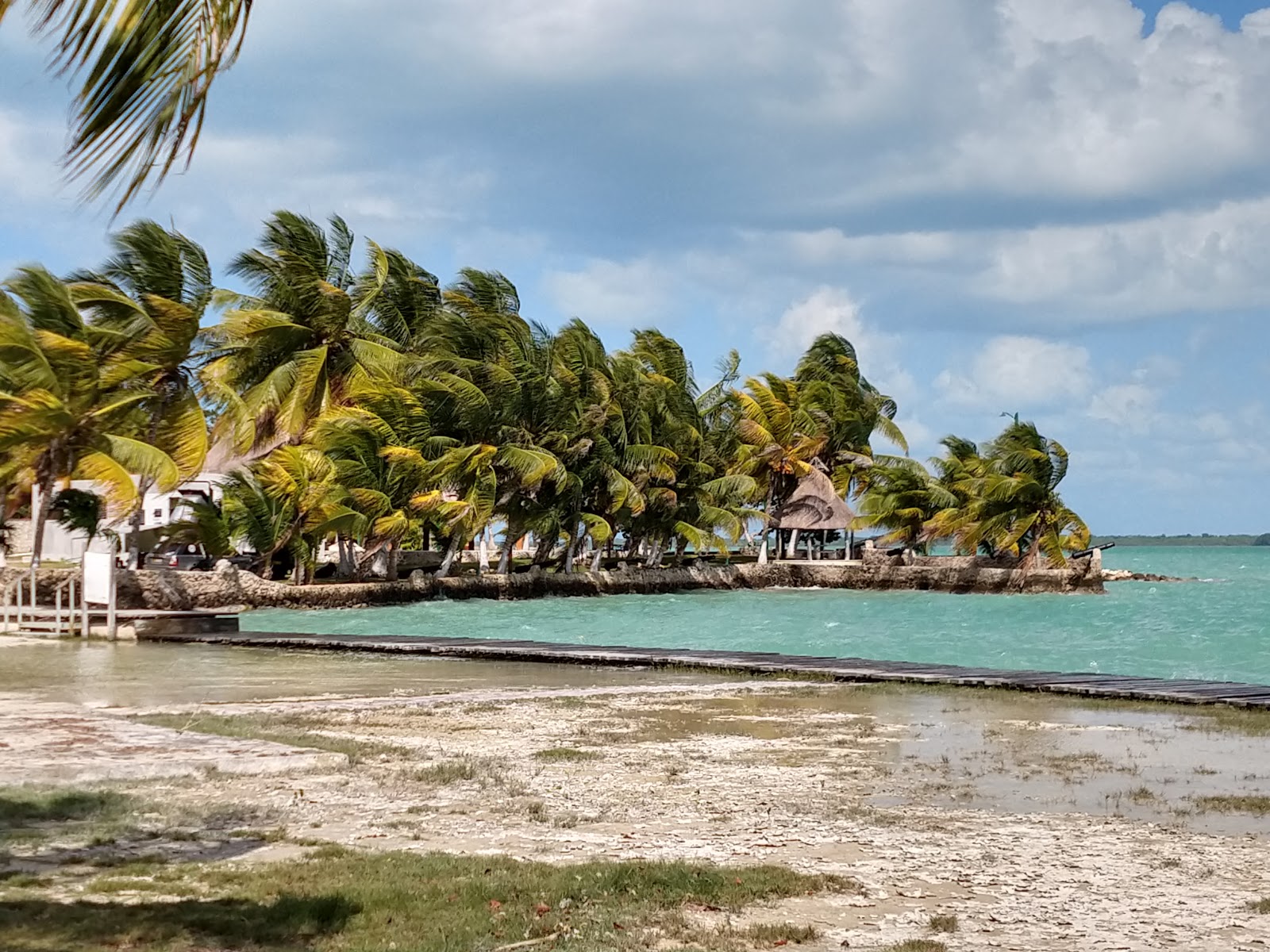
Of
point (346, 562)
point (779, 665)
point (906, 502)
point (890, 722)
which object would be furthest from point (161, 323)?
point (906, 502)

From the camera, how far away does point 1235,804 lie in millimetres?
7758

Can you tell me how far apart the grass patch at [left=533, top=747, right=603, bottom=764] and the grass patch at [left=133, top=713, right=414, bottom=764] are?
0.85 metres

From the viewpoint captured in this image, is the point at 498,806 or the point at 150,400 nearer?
the point at 498,806

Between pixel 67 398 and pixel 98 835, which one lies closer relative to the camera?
pixel 98 835

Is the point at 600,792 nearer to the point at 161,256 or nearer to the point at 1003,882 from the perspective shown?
the point at 1003,882

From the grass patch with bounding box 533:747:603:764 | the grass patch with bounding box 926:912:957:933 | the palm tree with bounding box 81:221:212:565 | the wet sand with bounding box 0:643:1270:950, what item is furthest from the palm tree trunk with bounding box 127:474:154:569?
the grass patch with bounding box 926:912:957:933

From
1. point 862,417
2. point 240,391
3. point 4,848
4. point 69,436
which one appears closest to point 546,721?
point 4,848

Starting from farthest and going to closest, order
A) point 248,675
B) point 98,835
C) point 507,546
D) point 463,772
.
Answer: point 507,546, point 248,675, point 463,772, point 98,835

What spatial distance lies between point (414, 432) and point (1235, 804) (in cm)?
3113

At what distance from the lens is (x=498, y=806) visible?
7.27 meters

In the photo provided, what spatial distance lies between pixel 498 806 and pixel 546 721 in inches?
156

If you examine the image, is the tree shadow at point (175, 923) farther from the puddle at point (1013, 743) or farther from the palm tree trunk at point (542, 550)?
the palm tree trunk at point (542, 550)

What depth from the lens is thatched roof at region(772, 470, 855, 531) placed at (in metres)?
54.6

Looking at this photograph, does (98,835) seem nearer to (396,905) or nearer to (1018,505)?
(396,905)
